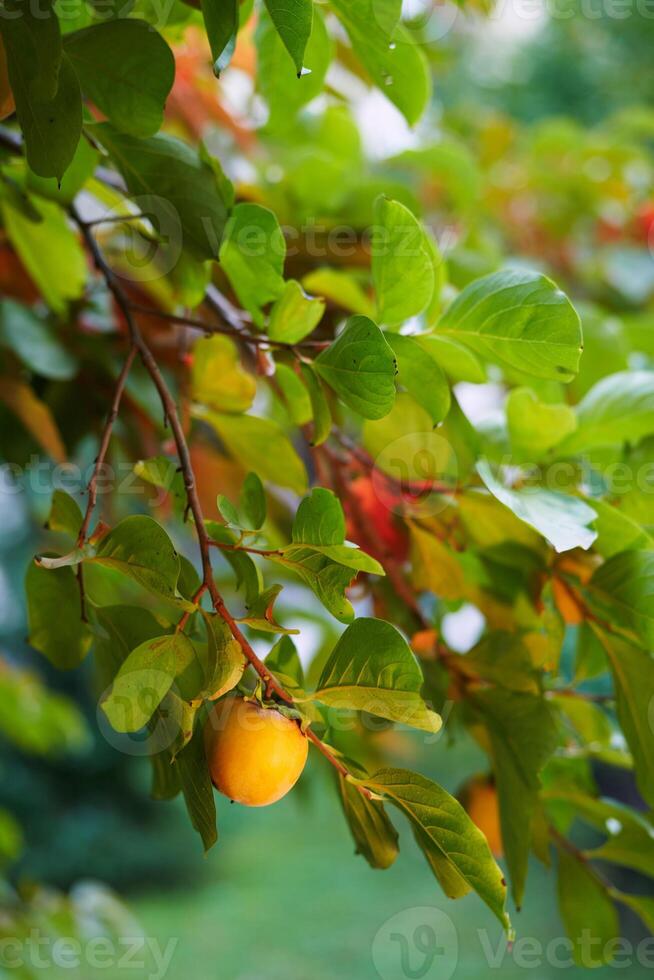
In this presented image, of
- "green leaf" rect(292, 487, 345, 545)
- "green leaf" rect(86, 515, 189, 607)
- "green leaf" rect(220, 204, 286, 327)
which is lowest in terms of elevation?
"green leaf" rect(86, 515, 189, 607)

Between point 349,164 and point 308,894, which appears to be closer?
point 349,164

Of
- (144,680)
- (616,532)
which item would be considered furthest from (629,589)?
(144,680)

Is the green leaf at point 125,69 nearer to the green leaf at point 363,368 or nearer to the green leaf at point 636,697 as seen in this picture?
the green leaf at point 363,368

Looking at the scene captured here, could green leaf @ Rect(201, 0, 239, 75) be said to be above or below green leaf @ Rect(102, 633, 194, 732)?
above

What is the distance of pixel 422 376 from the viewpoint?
0.70 ft

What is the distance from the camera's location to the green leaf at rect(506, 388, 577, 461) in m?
0.24

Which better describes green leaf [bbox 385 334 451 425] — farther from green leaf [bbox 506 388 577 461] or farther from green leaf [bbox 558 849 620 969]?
green leaf [bbox 558 849 620 969]

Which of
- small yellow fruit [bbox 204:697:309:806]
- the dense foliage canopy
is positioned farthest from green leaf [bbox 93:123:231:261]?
small yellow fruit [bbox 204:697:309:806]

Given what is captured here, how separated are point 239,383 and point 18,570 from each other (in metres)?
2.31

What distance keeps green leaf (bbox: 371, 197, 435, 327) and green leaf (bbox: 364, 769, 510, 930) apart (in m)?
0.10

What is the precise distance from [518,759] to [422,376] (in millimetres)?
96

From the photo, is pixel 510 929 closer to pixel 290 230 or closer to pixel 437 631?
pixel 437 631

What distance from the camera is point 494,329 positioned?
210 mm

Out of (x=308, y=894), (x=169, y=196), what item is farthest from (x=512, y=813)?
(x=308, y=894)
